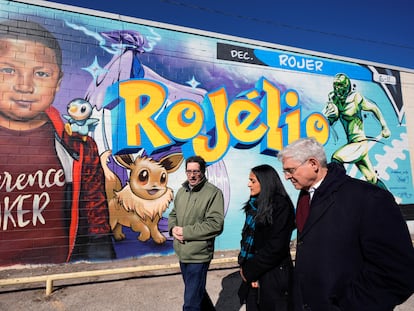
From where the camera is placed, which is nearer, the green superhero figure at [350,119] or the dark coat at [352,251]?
the dark coat at [352,251]

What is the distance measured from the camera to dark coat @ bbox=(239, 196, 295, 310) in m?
2.37

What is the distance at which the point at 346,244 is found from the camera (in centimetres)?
153

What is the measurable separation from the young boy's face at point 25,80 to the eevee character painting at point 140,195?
63.2 inches

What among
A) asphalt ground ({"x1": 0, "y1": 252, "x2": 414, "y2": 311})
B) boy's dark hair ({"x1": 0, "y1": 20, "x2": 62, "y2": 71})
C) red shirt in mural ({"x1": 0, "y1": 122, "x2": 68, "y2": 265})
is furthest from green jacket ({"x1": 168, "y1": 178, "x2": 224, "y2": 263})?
boy's dark hair ({"x1": 0, "y1": 20, "x2": 62, "y2": 71})

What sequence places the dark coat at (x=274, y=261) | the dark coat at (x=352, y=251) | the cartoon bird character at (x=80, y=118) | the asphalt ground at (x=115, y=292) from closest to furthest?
1. the dark coat at (x=352, y=251)
2. the dark coat at (x=274, y=261)
3. the asphalt ground at (x=115, y=292)
4. the cartoon bird character at (x=80, y=118)

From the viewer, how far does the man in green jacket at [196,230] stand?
110 inches

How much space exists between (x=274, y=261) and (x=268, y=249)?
111 millimetres

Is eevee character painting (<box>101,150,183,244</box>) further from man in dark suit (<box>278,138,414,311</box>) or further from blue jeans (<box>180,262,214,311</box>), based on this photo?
man in dark suit (<box>278,138,414,311</box>)

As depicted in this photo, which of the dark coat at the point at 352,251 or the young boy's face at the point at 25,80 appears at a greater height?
the young boy's face at the point at 25,80

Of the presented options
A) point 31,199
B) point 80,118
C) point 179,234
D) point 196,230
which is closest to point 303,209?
point 196,230

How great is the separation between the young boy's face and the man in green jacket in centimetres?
426

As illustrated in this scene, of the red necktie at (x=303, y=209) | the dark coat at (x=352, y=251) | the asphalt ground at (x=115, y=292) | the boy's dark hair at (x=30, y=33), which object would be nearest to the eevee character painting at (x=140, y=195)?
the asphalt ground at (x=115, y=292)

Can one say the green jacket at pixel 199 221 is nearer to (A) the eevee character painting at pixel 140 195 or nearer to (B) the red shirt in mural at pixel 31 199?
(A) the eevee character painting at pixel 140 195

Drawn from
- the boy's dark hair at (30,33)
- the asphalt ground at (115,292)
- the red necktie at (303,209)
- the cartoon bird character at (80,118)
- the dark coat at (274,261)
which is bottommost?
the asphalt ground at (115,292)
